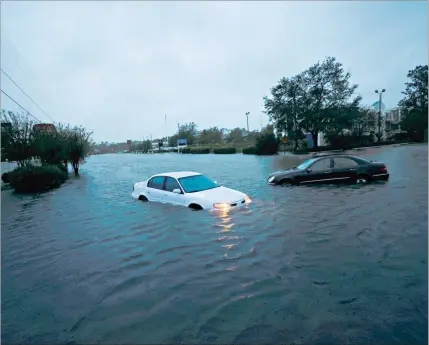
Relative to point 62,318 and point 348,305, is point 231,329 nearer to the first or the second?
point 348,305

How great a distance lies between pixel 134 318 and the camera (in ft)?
11.5

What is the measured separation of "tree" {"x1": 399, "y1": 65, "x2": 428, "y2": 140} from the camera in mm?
49625

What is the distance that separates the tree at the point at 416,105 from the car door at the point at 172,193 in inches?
2128

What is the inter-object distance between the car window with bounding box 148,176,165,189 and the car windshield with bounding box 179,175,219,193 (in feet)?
3.11

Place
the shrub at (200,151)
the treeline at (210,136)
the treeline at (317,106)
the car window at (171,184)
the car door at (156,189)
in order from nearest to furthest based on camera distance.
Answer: the car window at (171,184) < the car door at (156,189) < the treeline at (317,106) < the shrub at (200,151) < the treeline at (210,136)

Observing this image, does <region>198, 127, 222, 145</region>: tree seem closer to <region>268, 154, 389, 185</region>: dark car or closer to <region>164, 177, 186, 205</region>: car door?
<region>268, 154, 389, 185</region>: dark car

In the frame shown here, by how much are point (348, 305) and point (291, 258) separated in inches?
62.9

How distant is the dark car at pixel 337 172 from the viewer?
1226 centimetres

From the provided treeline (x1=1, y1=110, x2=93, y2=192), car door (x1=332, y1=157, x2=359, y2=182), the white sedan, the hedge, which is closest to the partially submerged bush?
treeline (x1=1, y1=110, x2=93, y2=192)

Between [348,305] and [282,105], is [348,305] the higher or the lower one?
the lower one

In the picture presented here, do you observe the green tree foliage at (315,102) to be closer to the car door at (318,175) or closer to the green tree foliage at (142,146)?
the car door at (318,175)

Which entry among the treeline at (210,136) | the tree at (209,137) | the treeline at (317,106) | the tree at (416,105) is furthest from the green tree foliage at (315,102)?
the tree at (209,137)

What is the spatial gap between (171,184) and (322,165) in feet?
23.0

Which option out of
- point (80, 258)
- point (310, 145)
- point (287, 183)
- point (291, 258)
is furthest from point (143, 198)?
point (310, 145)
